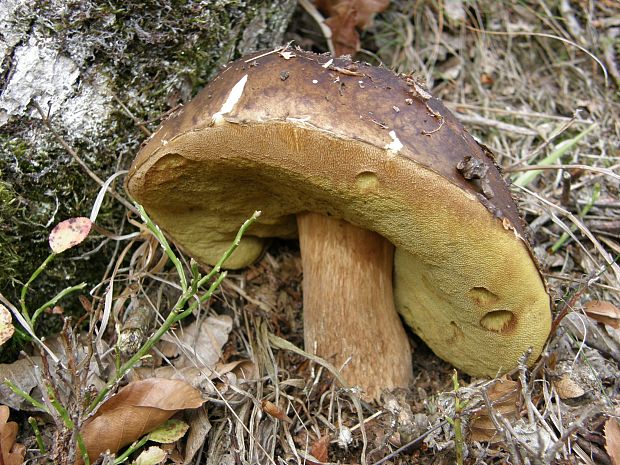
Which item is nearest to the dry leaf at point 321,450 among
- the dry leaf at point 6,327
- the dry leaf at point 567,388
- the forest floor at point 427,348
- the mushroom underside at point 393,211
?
the forest floor at point 427,348

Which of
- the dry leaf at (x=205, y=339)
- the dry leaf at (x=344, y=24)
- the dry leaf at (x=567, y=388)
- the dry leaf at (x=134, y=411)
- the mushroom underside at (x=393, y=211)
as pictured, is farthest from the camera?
the dry leaf at (x=344, y=24)

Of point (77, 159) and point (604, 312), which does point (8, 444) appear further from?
point (604, 312)

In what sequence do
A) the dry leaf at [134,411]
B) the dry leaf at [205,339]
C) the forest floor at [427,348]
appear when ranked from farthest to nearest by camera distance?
the dry leaf at [205,339] < the forest floor at [427,348] < the dry leaf at [134,411]

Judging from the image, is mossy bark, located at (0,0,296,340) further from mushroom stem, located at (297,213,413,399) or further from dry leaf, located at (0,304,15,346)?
mushroom stem, located at (297,213,413,399)

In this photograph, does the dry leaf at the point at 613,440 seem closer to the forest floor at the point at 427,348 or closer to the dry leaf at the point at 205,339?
the forest floor at the point at 427,348

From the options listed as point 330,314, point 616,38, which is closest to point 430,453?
point 330,314

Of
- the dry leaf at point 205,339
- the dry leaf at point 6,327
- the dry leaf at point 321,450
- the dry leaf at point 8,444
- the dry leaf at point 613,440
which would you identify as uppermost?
the dry leaf at point 6,327

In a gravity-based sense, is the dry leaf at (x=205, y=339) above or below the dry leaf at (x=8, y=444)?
below

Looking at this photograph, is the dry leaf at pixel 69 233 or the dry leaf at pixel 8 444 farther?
the dry leaf at pixel 69 233
